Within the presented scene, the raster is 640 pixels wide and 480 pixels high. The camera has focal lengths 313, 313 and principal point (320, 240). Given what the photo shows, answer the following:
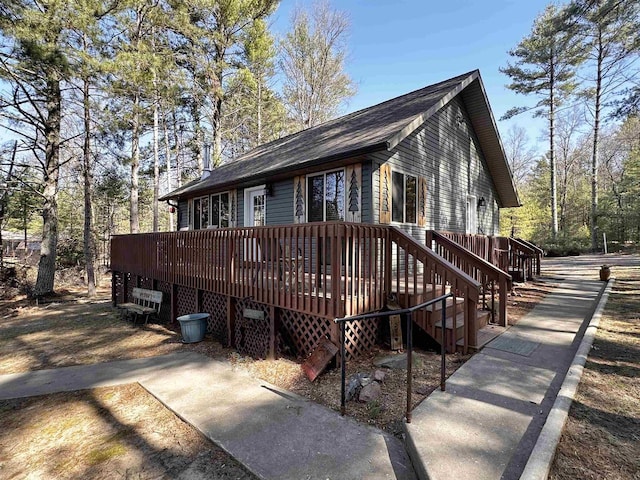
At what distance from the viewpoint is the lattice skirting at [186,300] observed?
7066 mm

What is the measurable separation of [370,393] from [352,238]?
6.01 feet

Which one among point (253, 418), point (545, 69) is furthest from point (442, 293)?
point (545, 69)

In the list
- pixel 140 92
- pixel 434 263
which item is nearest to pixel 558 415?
pixel 434 263

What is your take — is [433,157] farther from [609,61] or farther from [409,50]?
[609,61]

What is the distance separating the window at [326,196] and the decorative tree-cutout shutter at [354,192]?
225mm

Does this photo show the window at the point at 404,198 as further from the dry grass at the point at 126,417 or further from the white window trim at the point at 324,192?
the dry grass at the point at 126,417

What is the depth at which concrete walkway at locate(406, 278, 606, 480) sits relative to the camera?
2205 millimetres

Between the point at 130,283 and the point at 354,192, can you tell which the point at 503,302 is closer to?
the point at 354,192

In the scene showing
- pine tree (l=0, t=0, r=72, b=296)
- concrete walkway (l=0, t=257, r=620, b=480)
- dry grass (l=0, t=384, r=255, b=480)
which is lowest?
dry grass (l=0, t=384, r=255, b=480)

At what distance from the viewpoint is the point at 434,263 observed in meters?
4.57

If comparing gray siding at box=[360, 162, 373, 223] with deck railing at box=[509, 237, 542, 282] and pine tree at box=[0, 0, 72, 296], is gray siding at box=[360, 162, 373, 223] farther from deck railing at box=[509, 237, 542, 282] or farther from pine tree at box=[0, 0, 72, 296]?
pine tree at box=[0, 0, 72, 296]

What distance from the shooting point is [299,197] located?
26.0 ft

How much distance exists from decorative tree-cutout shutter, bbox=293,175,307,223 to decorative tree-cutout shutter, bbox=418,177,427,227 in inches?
118

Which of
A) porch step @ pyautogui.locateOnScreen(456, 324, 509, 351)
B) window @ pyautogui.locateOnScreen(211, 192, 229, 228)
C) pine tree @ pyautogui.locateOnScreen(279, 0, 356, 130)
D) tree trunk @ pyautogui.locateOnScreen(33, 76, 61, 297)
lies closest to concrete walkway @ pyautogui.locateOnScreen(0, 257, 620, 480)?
porch step @ pyautogui.locateOnScreen(456, 324, 509, 351)
